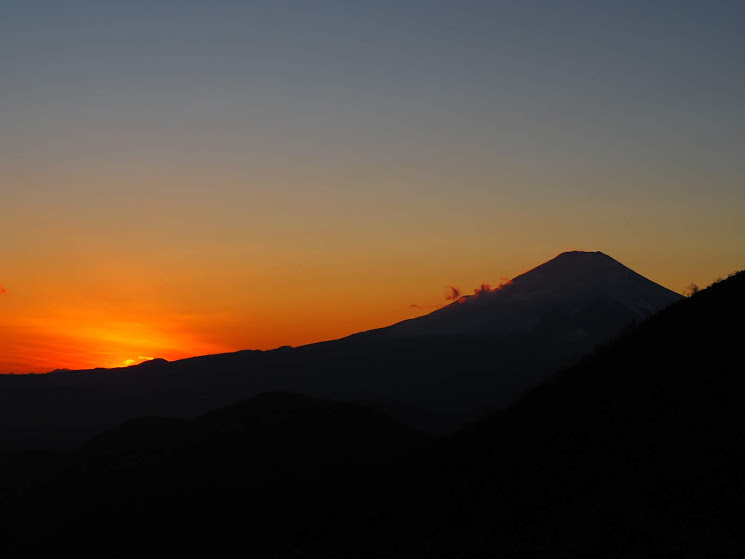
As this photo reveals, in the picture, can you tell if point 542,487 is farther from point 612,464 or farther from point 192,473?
point 192,473

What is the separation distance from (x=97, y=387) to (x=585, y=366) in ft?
573

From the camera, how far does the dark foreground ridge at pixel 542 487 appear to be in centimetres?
2383

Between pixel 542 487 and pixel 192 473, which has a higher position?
pixel 192 473

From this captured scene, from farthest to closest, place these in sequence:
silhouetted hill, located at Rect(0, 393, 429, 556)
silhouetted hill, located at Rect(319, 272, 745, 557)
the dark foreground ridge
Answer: silhouetted hill, located at Rect(0, 393, 429, 556), the dark foreground ridge, silhouetted hill, located at Rect(319, 272, 745, 557)

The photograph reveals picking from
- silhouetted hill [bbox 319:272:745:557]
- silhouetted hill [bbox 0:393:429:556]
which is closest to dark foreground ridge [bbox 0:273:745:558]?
silhouetted hill [bbox 319:272:745:557]

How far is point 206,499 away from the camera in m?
60.4

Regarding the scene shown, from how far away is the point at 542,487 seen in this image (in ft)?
92.7

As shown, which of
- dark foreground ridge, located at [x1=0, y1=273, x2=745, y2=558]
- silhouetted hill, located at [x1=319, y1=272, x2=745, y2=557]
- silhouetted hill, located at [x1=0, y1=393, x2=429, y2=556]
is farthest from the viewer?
silhouetted hill, located at [x1=0, y1=393, x2=429, y2=556]

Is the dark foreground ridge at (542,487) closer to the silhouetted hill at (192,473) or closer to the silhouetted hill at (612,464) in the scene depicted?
the silhouetted hill at (612,464)

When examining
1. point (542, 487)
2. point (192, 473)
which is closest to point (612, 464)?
point (542, 487)

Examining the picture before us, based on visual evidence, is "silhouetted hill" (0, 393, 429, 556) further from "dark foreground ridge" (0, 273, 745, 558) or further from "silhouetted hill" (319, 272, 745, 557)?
"silhouetted hill" (319, 272, 745, 557)

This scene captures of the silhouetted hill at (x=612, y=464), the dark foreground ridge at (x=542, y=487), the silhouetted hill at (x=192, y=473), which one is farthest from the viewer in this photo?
the silhouetted hill at (x=192, y=473)

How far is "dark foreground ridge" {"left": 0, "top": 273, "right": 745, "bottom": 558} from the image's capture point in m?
23.8

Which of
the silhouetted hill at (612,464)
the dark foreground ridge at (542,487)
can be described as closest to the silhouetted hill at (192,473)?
the dark foreground ridge at (542,487)
